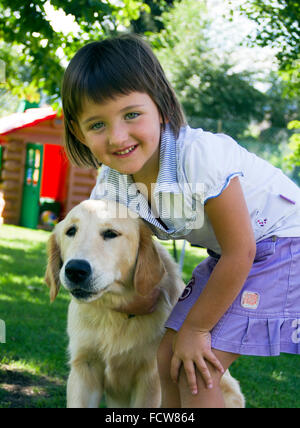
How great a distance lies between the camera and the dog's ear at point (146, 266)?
7.92 feet

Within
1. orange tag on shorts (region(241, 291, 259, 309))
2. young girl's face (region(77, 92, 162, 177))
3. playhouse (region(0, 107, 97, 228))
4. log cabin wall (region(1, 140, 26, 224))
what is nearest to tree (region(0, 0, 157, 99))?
young girl's face (region(77, 92, 162, 177))

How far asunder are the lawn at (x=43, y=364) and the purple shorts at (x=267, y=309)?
115 cm

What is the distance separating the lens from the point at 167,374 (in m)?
2.23

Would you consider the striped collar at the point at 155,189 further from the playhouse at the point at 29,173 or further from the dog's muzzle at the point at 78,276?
the playhouse at the point at 29,173

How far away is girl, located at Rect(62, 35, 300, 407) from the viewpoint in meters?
1.94

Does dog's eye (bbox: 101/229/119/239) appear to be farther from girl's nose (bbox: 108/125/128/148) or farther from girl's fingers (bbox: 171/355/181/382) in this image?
girl's fingers (bbox: 171/355/181/382)

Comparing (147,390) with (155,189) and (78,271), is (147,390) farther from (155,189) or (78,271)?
(155,189)

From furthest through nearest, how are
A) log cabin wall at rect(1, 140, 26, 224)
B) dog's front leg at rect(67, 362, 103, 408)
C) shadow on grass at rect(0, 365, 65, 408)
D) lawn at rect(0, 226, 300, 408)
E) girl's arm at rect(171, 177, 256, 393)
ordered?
log cabin wall at rect(1, 140, 26, 224) → lawn at rect(0, 226, 300, 408) → shadow on grass at rect(0, 365, 65, 408) → dog's front leg at rect(67, 362, 103, 408) → girl's arm at rect(171, 177, 256, 393)

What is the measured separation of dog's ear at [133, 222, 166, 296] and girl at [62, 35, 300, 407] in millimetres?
218

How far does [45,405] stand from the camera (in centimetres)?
280

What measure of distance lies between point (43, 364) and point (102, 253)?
155 centimetres

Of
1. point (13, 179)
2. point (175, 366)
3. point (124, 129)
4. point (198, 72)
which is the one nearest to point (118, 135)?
point (124, 129)

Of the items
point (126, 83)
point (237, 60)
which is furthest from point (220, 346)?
point (237, 60)

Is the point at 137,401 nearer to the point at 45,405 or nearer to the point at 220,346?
the point at 45,405
